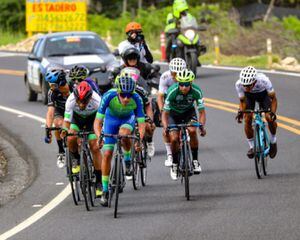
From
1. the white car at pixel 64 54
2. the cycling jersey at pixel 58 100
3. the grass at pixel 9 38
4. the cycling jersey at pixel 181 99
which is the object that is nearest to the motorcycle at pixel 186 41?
the white car at pixel 64 54

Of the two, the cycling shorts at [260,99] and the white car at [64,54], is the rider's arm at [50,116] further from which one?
the white car at [64,54]

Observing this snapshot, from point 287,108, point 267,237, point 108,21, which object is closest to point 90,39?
point 287,108

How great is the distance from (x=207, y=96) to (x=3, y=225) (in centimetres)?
1476

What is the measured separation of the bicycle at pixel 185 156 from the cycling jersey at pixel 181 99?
428mm

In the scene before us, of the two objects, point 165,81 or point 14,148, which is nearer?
point 165,81

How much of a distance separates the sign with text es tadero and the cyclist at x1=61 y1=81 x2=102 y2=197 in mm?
35350

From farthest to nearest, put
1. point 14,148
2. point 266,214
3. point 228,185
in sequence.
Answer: point 14,148 < point 228,185 < point 266,214

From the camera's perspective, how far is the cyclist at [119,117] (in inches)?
529

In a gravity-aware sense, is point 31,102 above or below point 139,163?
below

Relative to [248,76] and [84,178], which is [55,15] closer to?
[248,76]

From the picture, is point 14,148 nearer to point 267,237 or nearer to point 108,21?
point 267,237

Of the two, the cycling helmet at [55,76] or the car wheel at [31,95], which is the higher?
the cycling helmet at [55,76]

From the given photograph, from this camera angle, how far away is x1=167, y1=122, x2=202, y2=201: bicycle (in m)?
14.1

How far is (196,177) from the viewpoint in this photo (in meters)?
16.1
